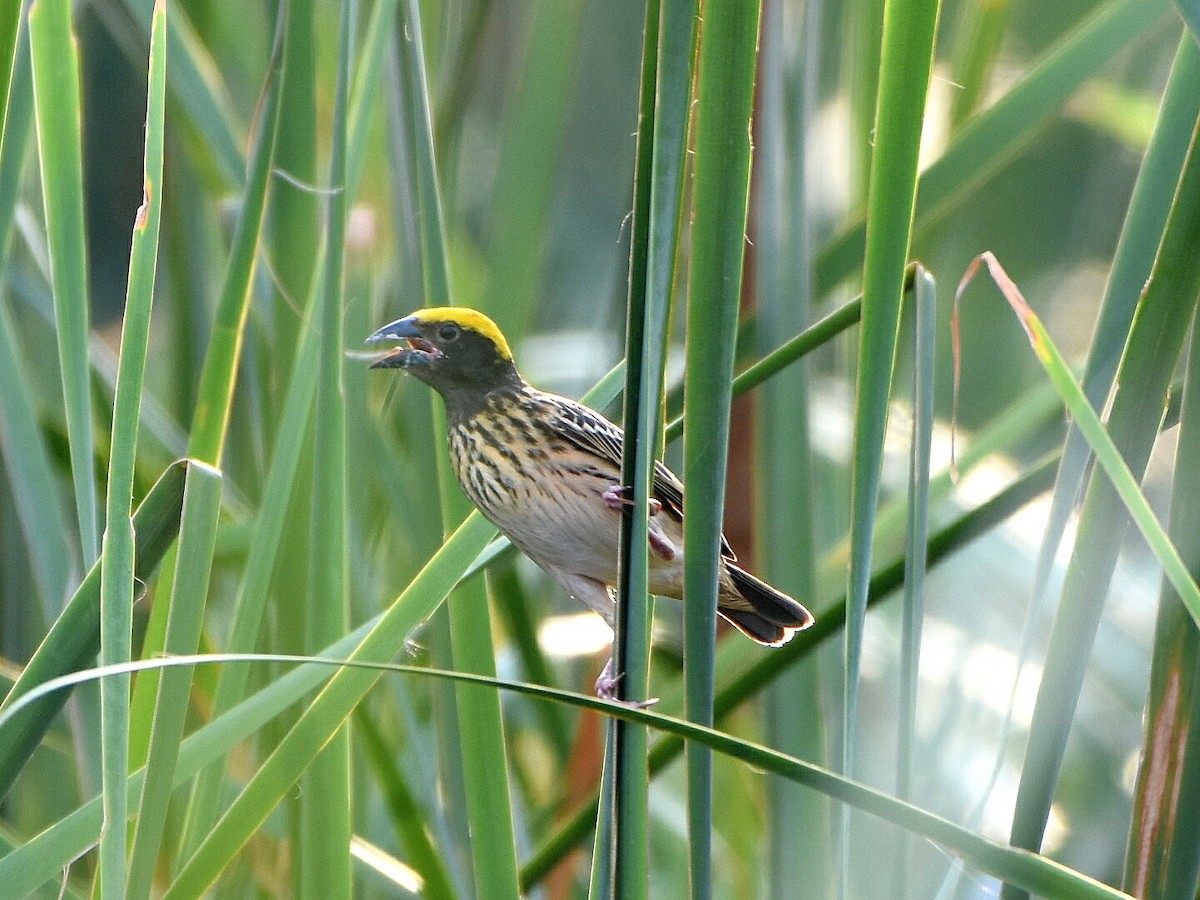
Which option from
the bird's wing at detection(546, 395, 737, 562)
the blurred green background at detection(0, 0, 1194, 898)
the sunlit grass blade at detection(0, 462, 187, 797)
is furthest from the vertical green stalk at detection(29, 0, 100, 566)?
the bird's wing at detection(546, 395, 737, 562)

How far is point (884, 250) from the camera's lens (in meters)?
0.88

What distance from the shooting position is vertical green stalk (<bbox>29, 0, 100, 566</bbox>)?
1046 millimetres

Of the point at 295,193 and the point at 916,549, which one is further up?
the point at 295,193

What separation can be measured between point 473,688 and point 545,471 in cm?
42

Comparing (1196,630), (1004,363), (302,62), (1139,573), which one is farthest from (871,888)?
(1004,363)

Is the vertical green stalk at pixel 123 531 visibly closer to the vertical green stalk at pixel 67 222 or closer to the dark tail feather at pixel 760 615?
the vertical green stalk at pixel 67 222

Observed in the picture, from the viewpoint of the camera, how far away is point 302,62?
1305 mm

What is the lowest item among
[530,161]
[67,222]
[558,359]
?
[67,222]

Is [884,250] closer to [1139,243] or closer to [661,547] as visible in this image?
[1139,243]

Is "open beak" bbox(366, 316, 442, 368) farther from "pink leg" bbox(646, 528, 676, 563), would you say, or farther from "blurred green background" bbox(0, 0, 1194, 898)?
"pink leg" bbox(646, 528, 676, 563)

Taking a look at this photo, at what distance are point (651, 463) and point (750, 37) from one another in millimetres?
282

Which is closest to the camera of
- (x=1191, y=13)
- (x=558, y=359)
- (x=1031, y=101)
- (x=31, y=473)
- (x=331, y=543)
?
(x=1191, y=13)

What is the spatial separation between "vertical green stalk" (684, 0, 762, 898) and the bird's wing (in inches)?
31.1

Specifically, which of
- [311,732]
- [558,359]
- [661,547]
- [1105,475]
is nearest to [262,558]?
[311,732]
